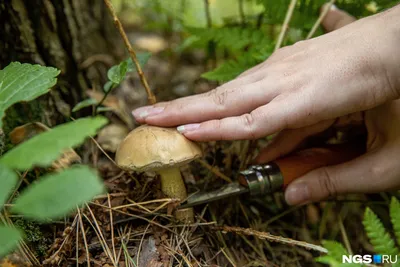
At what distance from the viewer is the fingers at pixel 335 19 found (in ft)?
7.40

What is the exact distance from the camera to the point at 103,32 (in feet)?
9.85

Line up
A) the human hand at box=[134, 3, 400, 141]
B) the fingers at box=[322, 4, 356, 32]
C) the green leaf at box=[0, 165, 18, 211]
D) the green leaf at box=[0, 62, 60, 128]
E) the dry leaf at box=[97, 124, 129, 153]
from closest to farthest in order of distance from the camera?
the green leaf at box=[0, 165, 18, 211] → the green leaf at box=[0, 62, 60, 128] → the human hand at box=[134, 3, 400, 141] → the fingers at box=[322, 4, 356, 32] → the dry leaf at box=[97, 124, 129, 153]

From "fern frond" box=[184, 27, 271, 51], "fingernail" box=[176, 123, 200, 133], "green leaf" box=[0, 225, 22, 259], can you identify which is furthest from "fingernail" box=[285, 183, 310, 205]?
"green leaf" box=[0, 225, 22, 259]

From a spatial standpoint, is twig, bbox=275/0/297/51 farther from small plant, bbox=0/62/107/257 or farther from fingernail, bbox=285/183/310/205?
small plant, bbox=0/62/107/257

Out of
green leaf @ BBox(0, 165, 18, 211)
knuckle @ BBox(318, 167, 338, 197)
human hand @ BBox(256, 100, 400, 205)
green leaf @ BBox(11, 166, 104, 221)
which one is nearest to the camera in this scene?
green leaf @ BBox(11, 166, 104, 221)

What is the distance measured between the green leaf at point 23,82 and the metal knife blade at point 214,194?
2.93 feet

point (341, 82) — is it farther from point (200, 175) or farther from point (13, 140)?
point (13, 140)

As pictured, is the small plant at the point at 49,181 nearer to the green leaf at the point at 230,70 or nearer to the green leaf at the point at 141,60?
the green leaf at the point at 141,60

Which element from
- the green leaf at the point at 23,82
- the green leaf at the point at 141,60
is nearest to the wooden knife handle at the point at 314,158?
the green leaf at the point at 141,60

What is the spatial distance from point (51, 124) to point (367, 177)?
1.84 m

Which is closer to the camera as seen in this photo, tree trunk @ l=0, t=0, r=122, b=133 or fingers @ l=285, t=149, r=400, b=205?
fingers @ l=285, t=149, r=400, b=205

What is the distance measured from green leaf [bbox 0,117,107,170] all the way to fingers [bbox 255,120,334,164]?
1382mm

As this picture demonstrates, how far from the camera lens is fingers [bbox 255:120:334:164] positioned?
2135 millimetres

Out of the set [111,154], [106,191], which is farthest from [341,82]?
→ [111,154]
